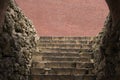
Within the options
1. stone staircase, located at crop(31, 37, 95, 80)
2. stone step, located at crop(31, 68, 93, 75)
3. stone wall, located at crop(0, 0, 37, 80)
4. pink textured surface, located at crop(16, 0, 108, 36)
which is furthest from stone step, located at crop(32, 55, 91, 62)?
pink textured surface, located at crop(16, 0, 108, 36)

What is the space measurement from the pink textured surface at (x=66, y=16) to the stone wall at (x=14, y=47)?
17.7 feet

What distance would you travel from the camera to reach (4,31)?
543cm

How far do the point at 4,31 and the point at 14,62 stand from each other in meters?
0.58

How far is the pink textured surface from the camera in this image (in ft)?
40.1

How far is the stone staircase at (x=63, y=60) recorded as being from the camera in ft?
20.5

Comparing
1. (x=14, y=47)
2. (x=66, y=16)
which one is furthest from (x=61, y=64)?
(x=66, y=16)

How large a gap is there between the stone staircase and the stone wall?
0.28m

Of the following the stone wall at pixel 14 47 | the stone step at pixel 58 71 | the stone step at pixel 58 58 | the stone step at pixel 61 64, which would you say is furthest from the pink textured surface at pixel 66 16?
the stone step at pixel 58 71

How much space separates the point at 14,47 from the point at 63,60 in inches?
60.4

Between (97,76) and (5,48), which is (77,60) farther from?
(5,48)

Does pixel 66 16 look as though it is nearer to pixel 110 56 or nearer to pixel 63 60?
pixel 63 60

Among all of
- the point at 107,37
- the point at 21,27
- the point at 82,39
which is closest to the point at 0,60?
the point at 21,27

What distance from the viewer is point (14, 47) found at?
18.7 feet

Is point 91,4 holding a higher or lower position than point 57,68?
higher
